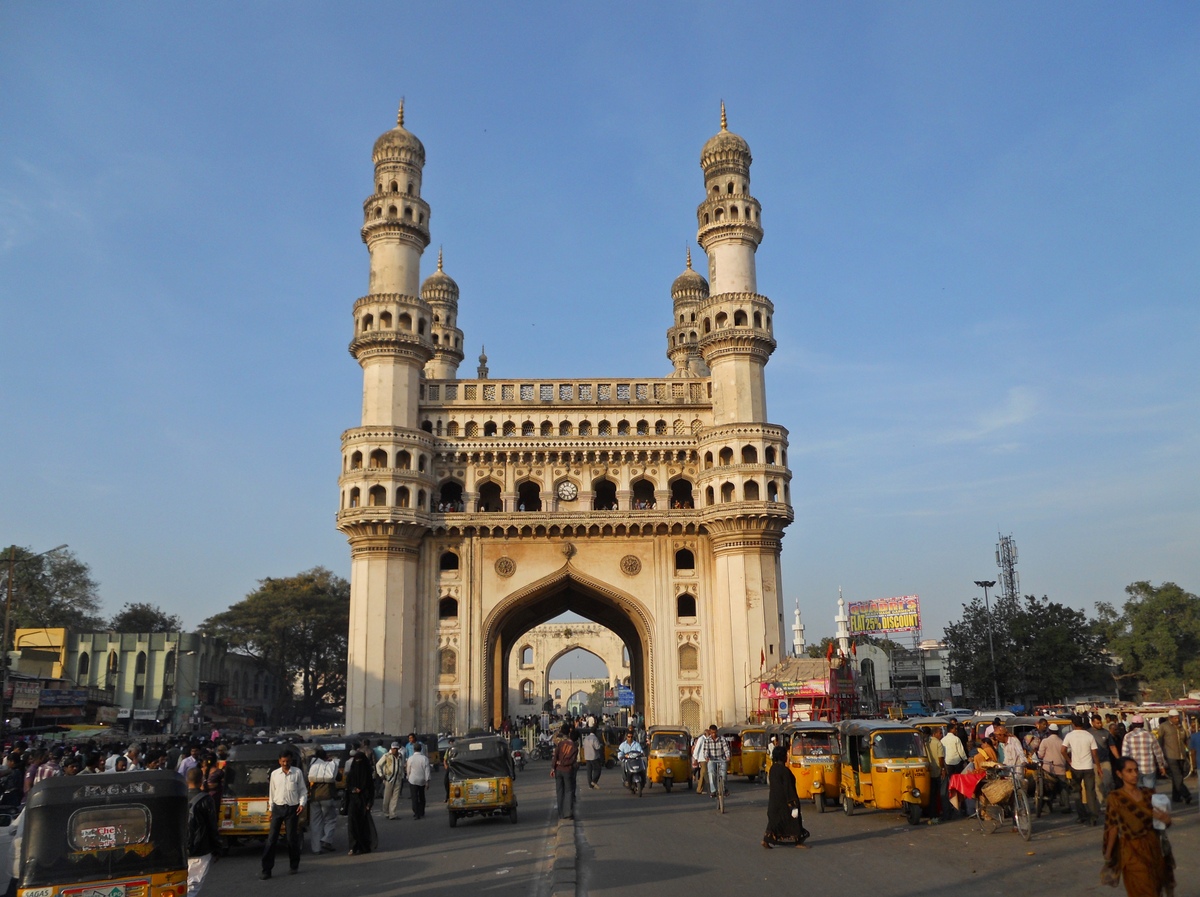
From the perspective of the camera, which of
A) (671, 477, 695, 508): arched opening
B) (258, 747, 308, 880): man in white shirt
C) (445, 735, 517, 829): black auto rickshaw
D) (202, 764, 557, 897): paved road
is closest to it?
(202, 764, 557, 897): paved road

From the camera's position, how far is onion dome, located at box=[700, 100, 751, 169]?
4778 cm

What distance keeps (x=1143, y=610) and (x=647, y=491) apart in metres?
34.9

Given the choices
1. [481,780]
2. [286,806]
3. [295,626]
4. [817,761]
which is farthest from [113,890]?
[295,626]

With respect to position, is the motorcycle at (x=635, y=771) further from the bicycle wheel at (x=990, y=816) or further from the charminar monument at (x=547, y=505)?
the charminar monument at (x=547, y=505)

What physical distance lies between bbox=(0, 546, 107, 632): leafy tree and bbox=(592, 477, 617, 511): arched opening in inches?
1326

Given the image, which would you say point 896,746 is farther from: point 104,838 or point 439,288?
point 439,288

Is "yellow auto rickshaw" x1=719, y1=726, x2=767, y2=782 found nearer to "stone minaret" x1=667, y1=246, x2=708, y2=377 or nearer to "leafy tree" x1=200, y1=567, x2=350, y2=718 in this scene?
"stone minaret" x1=667, y1=246, x2=708, y2=377

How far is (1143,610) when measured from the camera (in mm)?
61875

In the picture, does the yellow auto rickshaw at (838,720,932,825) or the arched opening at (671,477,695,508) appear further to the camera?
the arched opening at (671,477,695,508)

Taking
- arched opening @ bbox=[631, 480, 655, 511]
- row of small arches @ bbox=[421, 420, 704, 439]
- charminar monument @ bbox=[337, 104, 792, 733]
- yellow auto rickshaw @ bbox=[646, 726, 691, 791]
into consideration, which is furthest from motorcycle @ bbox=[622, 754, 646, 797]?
row of small arches @ bbox=[421, 420, 704, 439]

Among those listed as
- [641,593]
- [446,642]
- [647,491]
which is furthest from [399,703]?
[647,491]

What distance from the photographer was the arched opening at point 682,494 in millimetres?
45750

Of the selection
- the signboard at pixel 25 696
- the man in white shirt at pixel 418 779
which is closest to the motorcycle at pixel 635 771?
the man in white shirt at pixel 418 779

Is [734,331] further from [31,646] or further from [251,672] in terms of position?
[251,672]
